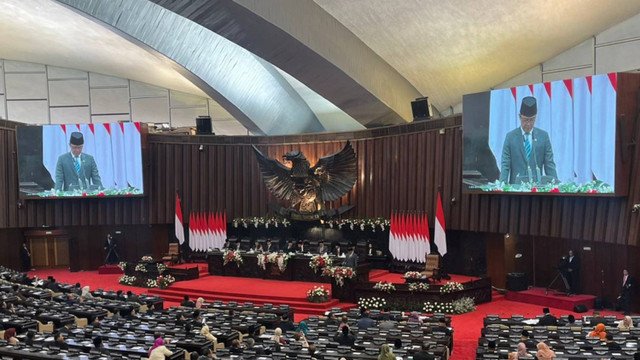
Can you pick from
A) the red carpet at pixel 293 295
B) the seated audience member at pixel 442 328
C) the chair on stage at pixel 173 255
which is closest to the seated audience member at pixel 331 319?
the seated audience member at pixel 442 328

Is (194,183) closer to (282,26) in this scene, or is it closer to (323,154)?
(323,154)

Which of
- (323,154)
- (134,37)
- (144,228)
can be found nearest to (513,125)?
(323,154)

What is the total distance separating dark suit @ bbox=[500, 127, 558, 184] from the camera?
1352 cm

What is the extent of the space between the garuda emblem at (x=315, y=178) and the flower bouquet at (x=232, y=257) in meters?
2.92

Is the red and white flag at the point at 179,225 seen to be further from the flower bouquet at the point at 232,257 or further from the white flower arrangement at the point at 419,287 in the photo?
the white flower arrangement at the point at 419,287

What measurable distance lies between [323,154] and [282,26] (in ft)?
25.9

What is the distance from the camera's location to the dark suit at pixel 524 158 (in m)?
13.5

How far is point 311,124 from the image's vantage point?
2522 centimetres

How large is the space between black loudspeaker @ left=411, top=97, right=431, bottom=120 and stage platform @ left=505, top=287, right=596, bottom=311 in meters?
6.04

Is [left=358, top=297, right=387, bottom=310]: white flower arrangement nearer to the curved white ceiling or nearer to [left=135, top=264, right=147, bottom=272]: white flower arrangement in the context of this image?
[left=135, top=264, right=147, bottom=272]: white flower arrangement

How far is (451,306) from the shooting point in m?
13.8

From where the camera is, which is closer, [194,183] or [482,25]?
[482,25]

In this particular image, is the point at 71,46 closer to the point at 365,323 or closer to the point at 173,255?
the point at 173,255

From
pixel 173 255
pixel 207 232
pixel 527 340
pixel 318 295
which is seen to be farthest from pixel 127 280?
pixel 527 340
